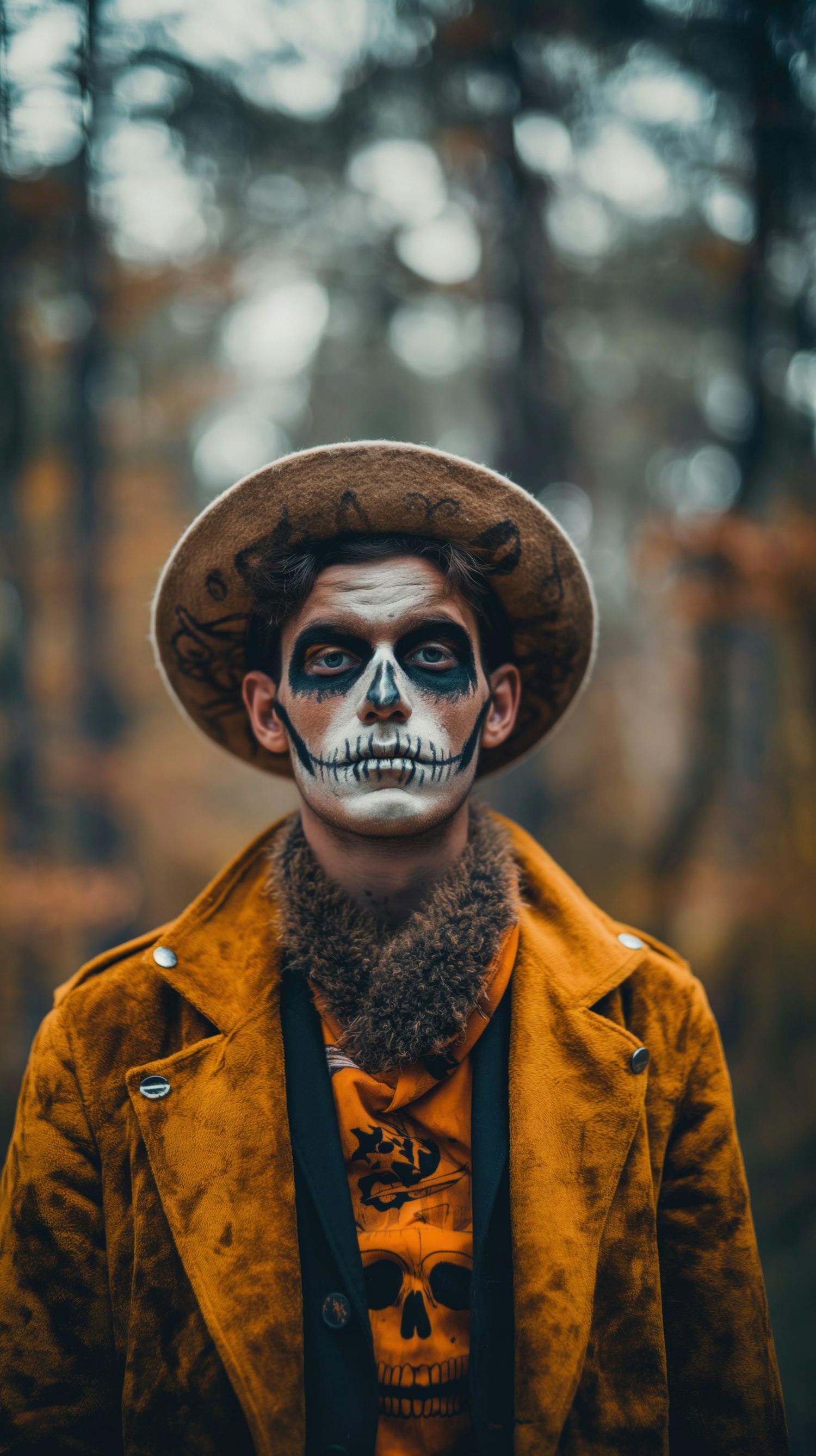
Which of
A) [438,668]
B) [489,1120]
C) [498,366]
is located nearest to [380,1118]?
[489,1120]

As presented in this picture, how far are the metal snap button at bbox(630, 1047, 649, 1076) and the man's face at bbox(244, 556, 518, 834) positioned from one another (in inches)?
28.8

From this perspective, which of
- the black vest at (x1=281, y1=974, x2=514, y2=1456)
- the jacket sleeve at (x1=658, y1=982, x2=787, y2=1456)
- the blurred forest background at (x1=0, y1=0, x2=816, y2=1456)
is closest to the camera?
the black vest at (x1=281, y1=974, x2=514, y2=1456)

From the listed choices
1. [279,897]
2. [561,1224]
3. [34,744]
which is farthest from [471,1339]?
[34,744]

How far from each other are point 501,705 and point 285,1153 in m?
1.30

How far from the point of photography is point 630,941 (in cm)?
218

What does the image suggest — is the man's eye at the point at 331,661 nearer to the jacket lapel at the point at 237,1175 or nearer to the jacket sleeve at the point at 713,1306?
the jacket lapel at the point at 237,1175

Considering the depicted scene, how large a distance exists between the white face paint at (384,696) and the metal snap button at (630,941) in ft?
1.92

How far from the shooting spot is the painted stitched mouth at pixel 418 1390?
1.70 m

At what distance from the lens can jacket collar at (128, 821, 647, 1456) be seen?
1.69 meters

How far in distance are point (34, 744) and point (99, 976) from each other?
17.4 feet

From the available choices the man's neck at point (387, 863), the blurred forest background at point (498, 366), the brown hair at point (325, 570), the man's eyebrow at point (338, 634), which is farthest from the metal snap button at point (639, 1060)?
the blurred forest background at point (498, 366)

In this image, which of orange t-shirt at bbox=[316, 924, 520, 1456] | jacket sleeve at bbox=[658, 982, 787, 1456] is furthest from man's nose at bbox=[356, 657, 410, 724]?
jacket sleeve at bbox=[658, 982, 787, 1456]

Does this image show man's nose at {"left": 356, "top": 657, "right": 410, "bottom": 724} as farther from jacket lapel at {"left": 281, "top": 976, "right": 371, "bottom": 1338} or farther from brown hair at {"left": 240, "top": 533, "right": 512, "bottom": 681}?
jacket lapel at {"left": 281, "top": 976, "right": 371, "bottom": 1338}

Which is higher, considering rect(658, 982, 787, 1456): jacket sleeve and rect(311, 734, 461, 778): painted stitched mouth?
rect(311, 734, 461, 778): painted stitched mouth
